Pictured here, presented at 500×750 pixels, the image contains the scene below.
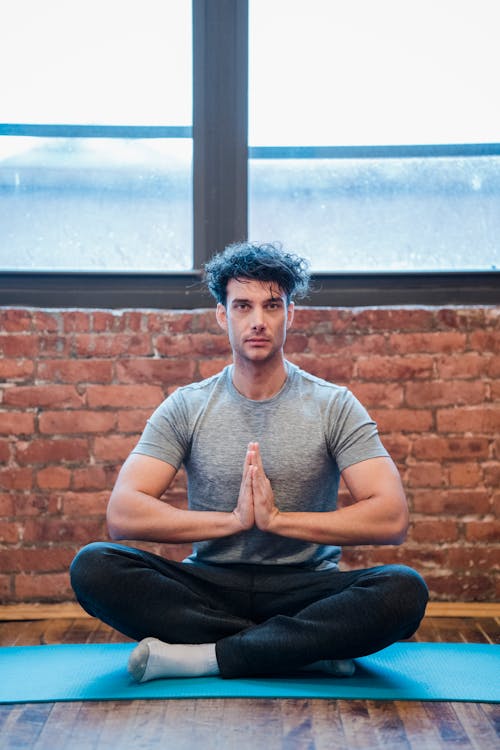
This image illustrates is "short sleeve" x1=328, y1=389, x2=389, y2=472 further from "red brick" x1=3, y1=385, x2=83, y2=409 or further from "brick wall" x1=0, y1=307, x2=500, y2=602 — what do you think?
"red brick" x1=3, y1=385, x2=83, y2=409

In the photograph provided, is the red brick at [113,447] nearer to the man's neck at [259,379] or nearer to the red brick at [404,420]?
the man's neck at [259,379]

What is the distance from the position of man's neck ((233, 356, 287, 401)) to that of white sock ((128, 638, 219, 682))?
668 millimetres

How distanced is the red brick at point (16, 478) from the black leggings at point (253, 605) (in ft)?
2.62

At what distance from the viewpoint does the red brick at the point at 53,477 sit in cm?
293

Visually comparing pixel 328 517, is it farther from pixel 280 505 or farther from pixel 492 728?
pixel 492 728

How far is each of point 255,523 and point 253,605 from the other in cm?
21

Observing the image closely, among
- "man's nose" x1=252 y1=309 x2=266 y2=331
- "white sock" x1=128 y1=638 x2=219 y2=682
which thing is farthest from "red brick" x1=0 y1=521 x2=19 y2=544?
"man's nose" x1=252 y1=309 x2=266 y2=331

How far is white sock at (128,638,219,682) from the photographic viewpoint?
2.08 meters

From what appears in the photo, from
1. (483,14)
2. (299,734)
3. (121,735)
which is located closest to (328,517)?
(299,734)

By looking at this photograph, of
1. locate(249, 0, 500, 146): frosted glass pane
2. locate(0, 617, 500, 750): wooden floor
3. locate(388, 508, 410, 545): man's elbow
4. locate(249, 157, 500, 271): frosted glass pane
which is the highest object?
locate(249, 0, 500, 146): frosted glass pane

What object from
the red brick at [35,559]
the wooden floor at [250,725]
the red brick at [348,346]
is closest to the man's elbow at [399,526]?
the wooden floor at [250,725]

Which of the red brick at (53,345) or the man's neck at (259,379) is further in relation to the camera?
the red brick at (53,345)

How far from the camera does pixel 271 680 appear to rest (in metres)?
2.11

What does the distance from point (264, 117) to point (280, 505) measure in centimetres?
139
